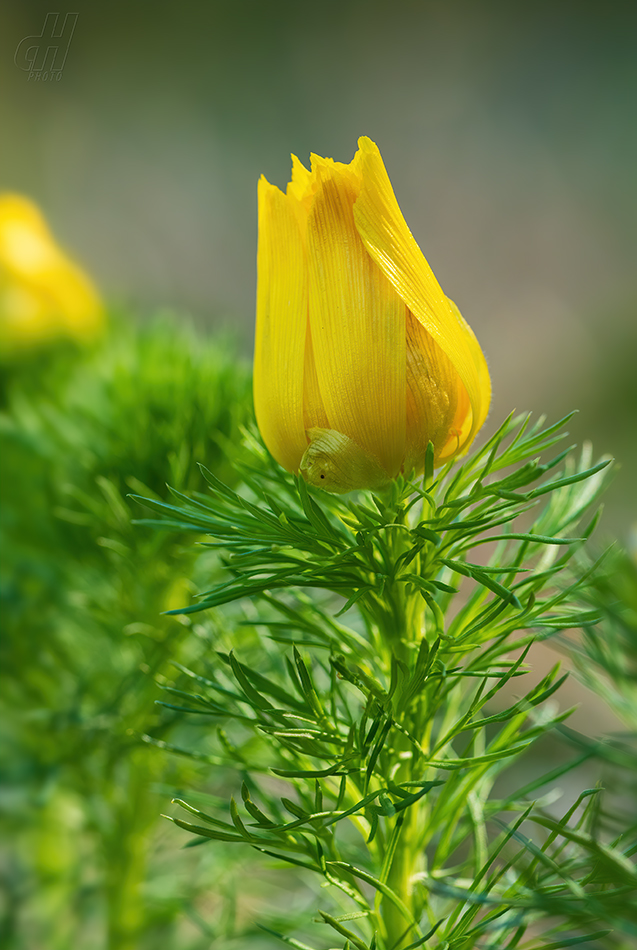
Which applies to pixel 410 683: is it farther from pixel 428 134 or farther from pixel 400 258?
pixel 428 134

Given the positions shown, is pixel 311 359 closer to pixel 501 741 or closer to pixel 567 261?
pixel 501 741

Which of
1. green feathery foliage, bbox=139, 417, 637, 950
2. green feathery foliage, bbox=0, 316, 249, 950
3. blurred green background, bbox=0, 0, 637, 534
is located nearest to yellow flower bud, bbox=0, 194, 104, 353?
green feathery foliage, bbox=0, 316, 249, 950

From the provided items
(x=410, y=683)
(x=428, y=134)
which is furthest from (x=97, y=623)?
(x=428, y=134)

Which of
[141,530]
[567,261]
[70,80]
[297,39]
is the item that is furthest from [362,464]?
[70,80]

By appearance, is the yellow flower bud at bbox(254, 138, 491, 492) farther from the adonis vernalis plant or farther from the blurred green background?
the blurred green background

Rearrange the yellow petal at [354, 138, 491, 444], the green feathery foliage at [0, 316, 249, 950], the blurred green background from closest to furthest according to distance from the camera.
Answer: the yellow petal at [354, 138, 491, 444], the green feathery foliage at [0, 316, 249, 950], the blurred green background

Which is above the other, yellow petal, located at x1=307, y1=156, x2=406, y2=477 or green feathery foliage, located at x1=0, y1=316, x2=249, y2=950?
yellow petal, located at x1=307, y1=156, x2=406, y2=477
